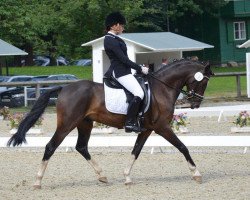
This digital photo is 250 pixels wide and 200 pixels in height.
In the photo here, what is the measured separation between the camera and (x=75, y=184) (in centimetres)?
1279

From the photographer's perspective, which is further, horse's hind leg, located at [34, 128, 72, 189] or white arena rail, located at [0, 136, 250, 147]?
white arena rail, located at [0, 136, 250, 147]

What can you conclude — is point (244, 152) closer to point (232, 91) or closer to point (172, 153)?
point (172, 153)

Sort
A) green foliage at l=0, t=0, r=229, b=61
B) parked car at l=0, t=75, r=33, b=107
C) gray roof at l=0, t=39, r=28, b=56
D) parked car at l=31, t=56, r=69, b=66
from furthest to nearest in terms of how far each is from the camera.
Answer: parked car at l=31, t=56, r=69, b=66 < green foliage at l=0, t=0, r=229, b=61 < parked car at l=0, t=75, r=33, b=107 < gray roof at l=0, t=39, r=28, b=56

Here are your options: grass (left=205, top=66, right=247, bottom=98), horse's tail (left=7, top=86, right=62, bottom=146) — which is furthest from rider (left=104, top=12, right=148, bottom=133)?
grass (left=205, top=66, right=247, bottom=98)

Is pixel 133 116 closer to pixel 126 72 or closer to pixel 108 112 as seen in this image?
pixel 108 112

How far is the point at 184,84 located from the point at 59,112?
6.74 ft

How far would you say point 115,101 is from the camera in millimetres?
12703

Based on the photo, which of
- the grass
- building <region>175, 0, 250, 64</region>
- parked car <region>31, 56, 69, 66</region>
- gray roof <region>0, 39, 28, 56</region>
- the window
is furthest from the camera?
parked car <region>31, 56, 69, 66</region>

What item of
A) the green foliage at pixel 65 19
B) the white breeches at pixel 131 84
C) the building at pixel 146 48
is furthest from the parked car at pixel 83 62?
the white breeches at pixel 131 84

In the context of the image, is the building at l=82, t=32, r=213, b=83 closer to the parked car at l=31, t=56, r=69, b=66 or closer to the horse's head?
the horse's head

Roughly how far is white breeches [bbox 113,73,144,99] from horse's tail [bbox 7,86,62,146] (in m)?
1.00

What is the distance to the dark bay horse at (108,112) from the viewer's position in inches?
498

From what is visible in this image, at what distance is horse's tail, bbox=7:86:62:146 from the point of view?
506 inches

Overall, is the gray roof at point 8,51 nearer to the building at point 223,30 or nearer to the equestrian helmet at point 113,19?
the equestrian helmet at point 113,19
